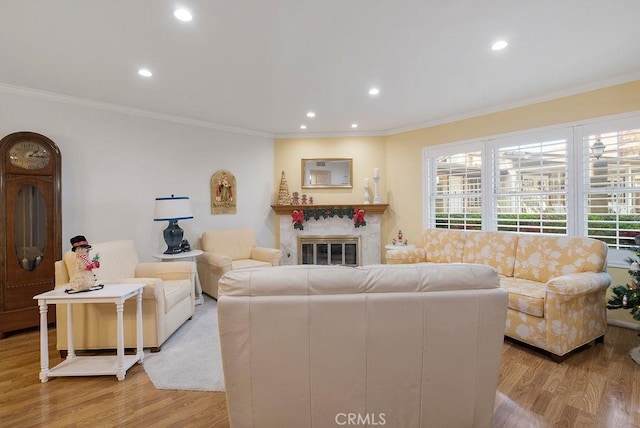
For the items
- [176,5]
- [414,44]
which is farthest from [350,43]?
[176,5]

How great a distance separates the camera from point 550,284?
253 cm

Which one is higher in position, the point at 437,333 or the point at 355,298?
the point at 355,298

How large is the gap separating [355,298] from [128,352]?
8.16 ft

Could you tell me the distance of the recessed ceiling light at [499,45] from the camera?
250 cm

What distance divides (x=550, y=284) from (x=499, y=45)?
2056mm

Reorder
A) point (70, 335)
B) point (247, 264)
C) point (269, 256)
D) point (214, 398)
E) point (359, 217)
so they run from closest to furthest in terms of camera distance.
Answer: point (214, 398) < point (70, 335) < point (247, 264) < point (269, 256) < point (359, 217)

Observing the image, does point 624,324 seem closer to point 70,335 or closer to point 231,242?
point 231,242

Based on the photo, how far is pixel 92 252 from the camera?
115 inches

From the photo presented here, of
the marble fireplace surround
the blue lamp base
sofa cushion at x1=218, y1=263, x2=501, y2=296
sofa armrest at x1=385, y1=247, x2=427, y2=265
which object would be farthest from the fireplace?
sofa cushion at x1=218, y1=263, x2=501, y2=296

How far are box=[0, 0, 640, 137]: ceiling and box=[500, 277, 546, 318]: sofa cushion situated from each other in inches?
84.7

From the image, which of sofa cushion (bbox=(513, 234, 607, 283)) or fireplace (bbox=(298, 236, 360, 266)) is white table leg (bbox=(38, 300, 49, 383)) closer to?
fireplace (bbox=(298, 236, 360, 266))

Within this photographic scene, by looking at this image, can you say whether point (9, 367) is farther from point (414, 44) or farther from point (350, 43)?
point (414, 44)

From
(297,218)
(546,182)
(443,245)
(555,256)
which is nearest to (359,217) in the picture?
(297,218)

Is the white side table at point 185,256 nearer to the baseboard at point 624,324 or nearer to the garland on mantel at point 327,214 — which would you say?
the garland on mantel at point 327,214
